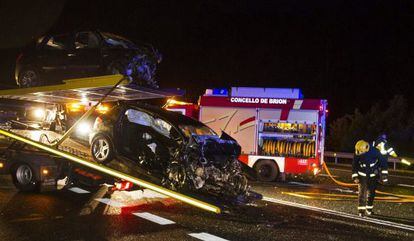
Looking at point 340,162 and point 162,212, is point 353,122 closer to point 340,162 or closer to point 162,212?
point 340,162

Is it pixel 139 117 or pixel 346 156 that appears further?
pixel 346 156

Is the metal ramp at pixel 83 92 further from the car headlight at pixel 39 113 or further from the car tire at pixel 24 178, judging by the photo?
the car tire at pixel 24 178

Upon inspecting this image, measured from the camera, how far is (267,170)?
13.7 metres

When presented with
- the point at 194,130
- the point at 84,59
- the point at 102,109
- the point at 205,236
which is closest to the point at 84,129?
the point at 102,109

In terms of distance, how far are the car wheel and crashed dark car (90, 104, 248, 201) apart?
1659 millimetres

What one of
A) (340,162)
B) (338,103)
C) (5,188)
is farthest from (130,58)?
(338,103)

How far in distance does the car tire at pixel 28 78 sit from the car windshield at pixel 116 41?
1579 millimetres

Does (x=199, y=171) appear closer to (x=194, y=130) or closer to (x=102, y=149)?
(x=194, y=130)

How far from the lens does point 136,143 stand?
25.5 feet

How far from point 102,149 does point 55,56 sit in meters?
2.14

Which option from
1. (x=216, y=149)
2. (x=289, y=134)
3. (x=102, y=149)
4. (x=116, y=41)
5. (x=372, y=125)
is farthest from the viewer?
(x=372, y=125)

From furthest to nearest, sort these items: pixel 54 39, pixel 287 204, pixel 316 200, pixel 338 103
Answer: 1. pixel 338 103
2. pixel 316 200
3. pixel 287 204
4. pixel 54 39

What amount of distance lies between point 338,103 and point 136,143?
151 feet

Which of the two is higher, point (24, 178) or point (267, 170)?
point (267, 170)
